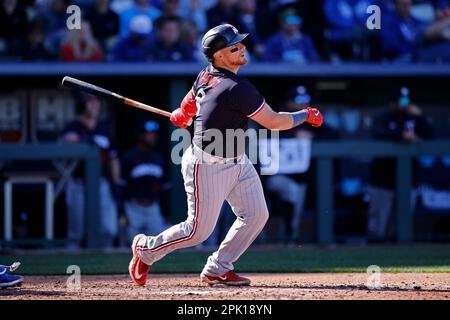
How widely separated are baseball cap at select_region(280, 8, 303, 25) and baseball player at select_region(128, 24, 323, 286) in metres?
5.71

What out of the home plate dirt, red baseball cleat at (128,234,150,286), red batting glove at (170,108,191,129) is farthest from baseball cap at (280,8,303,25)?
red baseball cleat at (128,234,150,286)

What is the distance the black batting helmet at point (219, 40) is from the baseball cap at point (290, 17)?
5702 millimetres

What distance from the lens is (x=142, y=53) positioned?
1150 cm

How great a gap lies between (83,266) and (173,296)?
2.73 metres

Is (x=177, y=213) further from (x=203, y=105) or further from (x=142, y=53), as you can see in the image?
(x=203, y=105)

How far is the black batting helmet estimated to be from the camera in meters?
6.07

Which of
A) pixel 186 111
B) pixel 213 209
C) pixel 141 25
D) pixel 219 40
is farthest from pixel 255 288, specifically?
pixel 141 25

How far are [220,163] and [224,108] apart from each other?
1.15 ft

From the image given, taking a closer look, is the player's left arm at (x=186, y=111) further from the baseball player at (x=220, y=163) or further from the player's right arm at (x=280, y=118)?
the player's right arm at (x=280, y=118)

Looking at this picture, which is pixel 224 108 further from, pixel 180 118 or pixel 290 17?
pixel 290 17

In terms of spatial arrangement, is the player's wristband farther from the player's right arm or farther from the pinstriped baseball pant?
the pinstriped baseball pant

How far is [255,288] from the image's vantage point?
244 inches

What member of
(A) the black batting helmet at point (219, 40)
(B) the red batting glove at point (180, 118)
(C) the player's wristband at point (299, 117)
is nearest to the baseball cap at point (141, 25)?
(B) the red batting glove at point (180, 118)

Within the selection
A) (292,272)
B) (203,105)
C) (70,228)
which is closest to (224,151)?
(203,105)
